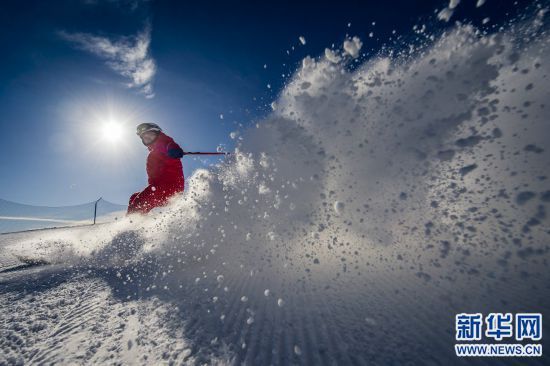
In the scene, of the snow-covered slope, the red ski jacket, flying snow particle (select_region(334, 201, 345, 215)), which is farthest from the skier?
flying snow particle (select_region(334, 201, 345, 215))

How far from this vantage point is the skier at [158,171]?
5.87 meters

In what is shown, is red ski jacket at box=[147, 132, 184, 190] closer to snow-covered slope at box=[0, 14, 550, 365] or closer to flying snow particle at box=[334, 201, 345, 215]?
snow-covered slope at box=[0, 14, 550, 365]

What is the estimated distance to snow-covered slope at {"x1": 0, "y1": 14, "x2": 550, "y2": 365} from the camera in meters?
1.67

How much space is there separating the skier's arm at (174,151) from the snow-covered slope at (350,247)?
292 centimetres

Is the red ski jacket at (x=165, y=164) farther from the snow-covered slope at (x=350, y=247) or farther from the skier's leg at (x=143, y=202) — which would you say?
the snow-covered slope at (x=350, y=247)

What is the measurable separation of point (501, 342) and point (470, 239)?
4.07 feet

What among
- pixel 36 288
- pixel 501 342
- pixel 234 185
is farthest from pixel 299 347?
pixel 36 288

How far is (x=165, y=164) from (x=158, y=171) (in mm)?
245

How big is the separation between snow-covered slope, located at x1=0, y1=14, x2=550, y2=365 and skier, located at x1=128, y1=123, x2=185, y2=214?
2.11 metres

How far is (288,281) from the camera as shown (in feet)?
8.54

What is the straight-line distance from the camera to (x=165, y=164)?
6.45 meters

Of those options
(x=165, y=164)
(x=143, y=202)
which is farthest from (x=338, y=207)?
(x=165, y=164)

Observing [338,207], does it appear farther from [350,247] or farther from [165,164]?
[165,164]

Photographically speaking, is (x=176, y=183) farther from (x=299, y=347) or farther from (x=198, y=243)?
(x=299, y=347)
